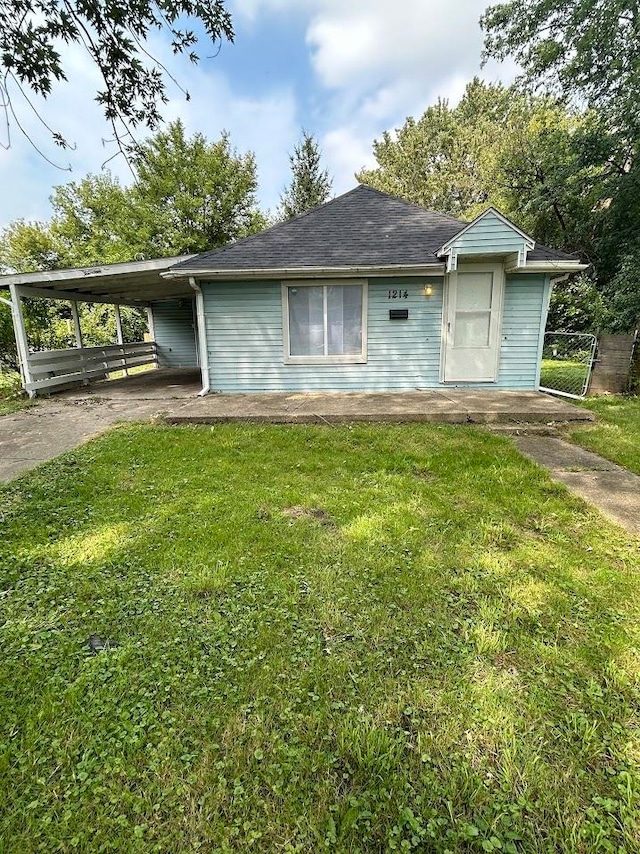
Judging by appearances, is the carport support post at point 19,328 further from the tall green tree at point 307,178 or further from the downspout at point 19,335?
the tall green tree at point 307,178

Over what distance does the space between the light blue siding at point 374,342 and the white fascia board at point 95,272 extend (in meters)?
1.03

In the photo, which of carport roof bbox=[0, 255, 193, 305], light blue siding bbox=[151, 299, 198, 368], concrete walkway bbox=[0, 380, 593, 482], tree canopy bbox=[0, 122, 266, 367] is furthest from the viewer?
tree canopy bbox=[0, 122, 266, 367]

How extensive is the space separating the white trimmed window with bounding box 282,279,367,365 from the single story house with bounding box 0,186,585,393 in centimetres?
2

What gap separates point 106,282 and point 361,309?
5391mm

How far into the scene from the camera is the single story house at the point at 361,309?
264 inches

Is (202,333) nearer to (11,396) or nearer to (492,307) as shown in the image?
(11,396)

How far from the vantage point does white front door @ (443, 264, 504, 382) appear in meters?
6.80

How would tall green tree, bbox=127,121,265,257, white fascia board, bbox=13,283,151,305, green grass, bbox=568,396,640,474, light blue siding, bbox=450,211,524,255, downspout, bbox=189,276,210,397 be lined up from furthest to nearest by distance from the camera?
tall green tree, bbox=127,121,265,257, white fascia board, bbox=13,283,151,305, downspout, bbox=189,276,210,397, light blue siding, bbox=450,211,524,255, green grass, bbox=568,396,640,474

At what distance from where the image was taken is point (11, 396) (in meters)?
8.11

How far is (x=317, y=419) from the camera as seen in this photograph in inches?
219

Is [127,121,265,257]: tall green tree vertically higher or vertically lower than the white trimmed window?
higher

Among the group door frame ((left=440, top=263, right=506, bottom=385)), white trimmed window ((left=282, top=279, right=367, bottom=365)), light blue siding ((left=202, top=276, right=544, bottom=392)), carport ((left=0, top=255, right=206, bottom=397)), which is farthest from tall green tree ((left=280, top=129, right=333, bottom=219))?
door frame ((left=440, top=263, right=506, bottom=385))

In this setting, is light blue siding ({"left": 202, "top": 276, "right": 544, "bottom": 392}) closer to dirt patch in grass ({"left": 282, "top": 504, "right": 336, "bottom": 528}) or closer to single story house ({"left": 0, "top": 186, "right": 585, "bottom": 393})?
single story house ({"left": 0, "top": 186, "right": 585, "bottom": 393})

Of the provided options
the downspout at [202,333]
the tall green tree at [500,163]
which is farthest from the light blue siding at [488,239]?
the tall green tree at [500,163]
